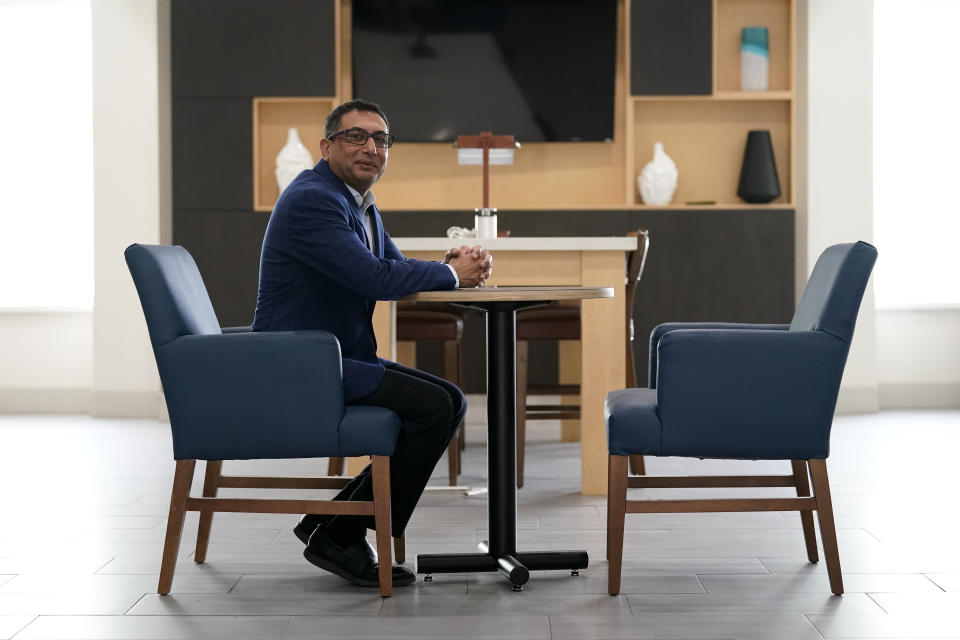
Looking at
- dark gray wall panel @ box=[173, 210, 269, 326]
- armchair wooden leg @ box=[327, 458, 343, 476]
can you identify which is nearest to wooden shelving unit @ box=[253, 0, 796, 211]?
dark gray wall panel @ box=[173, 210, 269, 326]

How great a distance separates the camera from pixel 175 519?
8.55 ft

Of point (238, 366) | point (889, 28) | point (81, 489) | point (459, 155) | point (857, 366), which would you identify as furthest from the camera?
point (889, 28)

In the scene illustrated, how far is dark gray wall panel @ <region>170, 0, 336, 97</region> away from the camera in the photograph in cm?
586

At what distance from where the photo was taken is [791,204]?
598 cm

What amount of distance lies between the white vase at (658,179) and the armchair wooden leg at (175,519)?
390 cm

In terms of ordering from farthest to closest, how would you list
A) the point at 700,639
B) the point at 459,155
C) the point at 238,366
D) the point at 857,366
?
1. the point at 857,366
2. the point at 459,155
3. the point at 238,366
4. the point at 700,639

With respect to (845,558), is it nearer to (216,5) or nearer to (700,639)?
Result: (700,639)

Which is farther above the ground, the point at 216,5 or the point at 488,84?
the point at 216,5

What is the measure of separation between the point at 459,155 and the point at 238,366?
340 centimetres

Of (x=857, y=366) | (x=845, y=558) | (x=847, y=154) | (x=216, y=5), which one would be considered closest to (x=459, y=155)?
(x=216, y=5)

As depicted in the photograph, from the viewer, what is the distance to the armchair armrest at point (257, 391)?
2529 mm

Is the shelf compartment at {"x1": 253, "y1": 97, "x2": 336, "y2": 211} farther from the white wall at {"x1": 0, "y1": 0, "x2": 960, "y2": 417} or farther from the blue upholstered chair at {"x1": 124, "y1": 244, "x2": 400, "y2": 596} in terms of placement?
the blue upholstered chair at {"x1": 124, "y1": 244, "x2": 400, "y2": 596}

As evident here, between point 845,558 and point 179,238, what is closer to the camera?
point 845,558

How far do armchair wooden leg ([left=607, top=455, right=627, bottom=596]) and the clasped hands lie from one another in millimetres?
558
